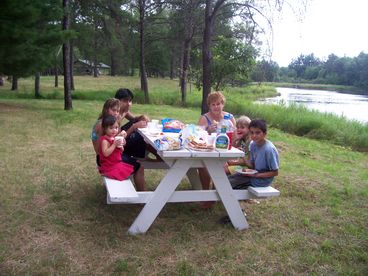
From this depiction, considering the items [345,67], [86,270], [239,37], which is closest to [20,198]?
[86,270]

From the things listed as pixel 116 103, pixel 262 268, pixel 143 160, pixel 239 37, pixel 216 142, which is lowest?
pixel 262 268

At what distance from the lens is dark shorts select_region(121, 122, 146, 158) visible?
4.37 metres

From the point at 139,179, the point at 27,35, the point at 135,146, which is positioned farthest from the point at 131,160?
the point at 27,35

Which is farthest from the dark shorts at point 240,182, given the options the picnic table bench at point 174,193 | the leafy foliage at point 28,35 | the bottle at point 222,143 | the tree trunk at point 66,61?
the tree trunk at point 66,61

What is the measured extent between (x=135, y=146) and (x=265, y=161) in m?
1.54

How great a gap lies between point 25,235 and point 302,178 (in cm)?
366

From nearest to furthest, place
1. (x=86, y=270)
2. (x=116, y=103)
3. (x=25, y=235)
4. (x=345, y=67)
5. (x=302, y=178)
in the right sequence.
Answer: (x=86, y=270)
(x=25, y=235)
(x=116, y=103)
(x=302, y=178)
(x=345, y=67)

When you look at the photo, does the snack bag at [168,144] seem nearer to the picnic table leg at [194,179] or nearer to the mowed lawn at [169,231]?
the mowed lawn at [169,231]

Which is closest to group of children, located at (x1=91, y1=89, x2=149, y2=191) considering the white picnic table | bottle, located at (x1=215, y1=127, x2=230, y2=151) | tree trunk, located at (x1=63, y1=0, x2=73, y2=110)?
the white picnic table

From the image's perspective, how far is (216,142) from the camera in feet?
10.8

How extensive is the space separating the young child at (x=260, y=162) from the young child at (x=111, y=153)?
1.06 meters

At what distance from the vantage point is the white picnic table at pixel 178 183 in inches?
126

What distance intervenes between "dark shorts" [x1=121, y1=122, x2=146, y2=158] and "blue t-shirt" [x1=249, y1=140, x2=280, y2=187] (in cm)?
138

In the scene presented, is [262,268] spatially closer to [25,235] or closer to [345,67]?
[25,235]
